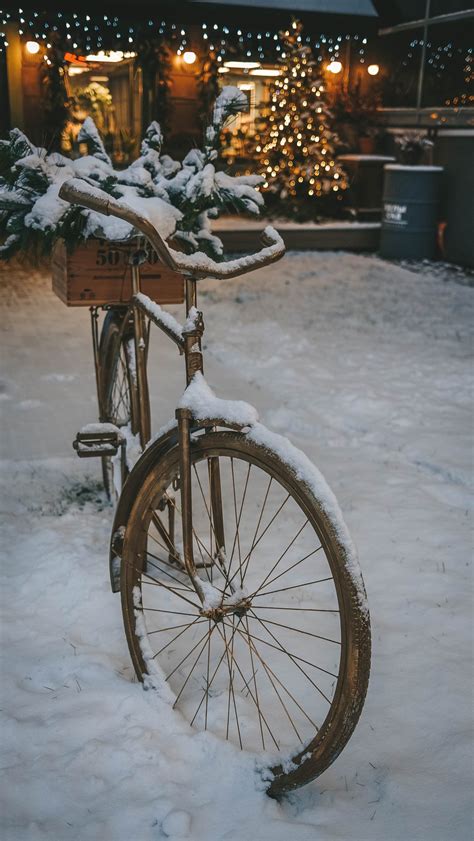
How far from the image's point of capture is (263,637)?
272 cm

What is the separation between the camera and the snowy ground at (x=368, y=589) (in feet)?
6.42

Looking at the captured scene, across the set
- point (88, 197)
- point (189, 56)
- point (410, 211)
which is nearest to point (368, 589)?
point (88, 197)

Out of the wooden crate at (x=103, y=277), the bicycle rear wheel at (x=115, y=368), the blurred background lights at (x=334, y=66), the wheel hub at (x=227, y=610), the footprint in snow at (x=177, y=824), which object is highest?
the blurred background lights at (x=334, y=66)

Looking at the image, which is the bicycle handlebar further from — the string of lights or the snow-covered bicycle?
the string of lights

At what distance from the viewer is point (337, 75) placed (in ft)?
52.3

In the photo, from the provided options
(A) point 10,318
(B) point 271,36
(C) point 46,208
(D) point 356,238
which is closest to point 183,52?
(B) point 271,36

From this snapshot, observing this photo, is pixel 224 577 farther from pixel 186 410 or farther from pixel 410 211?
pixel 410 211

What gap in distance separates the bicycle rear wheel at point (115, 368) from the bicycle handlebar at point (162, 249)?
0.90m

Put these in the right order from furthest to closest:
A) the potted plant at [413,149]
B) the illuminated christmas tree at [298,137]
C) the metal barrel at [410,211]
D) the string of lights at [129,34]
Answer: the illuminated christmas tree at [298,137], the string of lights at [129,34], the potted plant at [413,149], the metal barrel at [410,211]

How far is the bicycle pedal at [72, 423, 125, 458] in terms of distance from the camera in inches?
118

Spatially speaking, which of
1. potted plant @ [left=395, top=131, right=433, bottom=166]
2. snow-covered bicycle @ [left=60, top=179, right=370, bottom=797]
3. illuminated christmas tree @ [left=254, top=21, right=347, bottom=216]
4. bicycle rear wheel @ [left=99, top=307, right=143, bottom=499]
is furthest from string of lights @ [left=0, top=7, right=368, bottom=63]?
snow-covered bicycle @ [left=60, top=179, right=370, bottom=797]

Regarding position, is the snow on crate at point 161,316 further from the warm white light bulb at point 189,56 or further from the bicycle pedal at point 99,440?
the warm white light bulb at point 189,56

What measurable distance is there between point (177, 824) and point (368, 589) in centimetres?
138

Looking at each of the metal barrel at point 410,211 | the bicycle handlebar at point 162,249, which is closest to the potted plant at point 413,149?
the metal barrel at point 410,211
